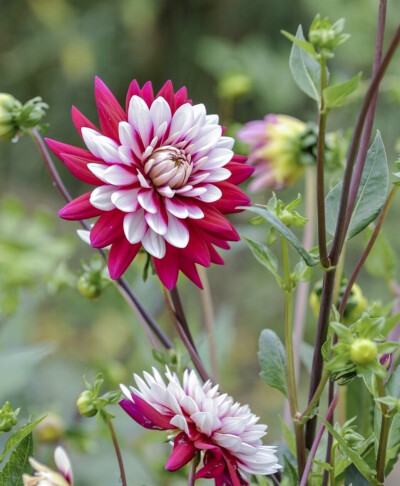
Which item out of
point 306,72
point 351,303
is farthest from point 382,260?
point 306,72

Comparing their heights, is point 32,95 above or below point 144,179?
above

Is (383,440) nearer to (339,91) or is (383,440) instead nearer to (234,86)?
(339,91)

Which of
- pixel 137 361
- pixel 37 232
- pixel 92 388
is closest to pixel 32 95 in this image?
pixel 37 232

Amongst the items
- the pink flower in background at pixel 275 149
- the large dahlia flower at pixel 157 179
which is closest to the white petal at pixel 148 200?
the large dahlia flower at pixel 157 179

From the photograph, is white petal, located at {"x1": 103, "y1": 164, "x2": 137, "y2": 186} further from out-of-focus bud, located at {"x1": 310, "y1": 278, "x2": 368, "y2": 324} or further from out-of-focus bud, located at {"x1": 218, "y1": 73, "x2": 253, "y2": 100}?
out-of-focus bud, located at {"x1": 218, "y1": 73, "x2": 253, "y2": 100}

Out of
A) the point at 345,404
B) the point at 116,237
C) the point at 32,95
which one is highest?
the point at 32,95

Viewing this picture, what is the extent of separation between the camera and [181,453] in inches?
10.3

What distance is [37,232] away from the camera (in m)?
0.79

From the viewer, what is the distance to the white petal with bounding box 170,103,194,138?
0.28 meters

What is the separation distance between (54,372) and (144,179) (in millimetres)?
598

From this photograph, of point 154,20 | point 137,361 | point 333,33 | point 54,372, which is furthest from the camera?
point 154,20

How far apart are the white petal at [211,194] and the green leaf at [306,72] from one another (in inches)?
1.8

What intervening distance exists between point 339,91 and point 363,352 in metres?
0.08

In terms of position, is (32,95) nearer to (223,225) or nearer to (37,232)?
(37,232)
